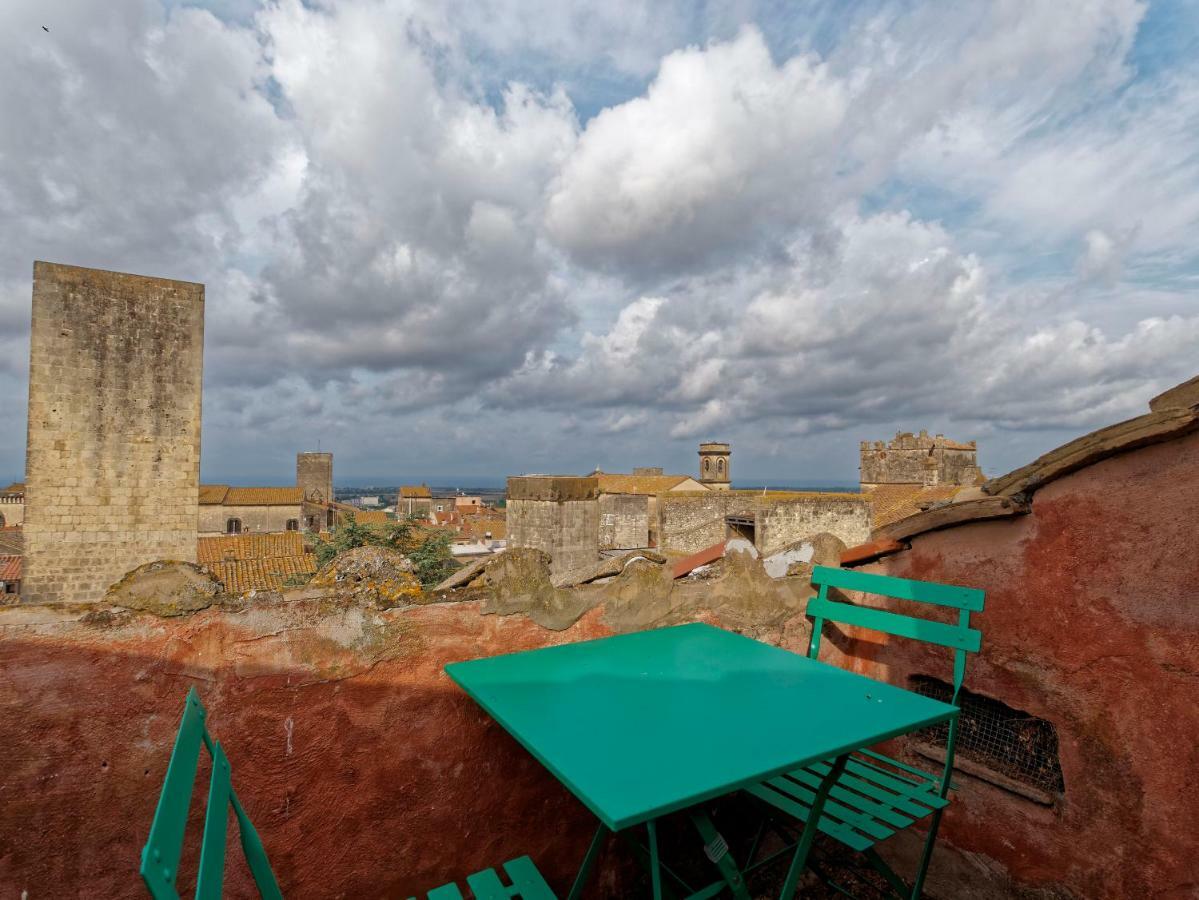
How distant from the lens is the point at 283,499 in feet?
121

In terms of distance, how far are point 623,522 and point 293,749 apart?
A: 53.9 ft

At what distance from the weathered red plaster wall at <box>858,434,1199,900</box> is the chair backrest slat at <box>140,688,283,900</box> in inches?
108

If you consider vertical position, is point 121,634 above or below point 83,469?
below

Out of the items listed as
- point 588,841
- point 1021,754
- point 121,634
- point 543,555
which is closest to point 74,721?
point 121,634

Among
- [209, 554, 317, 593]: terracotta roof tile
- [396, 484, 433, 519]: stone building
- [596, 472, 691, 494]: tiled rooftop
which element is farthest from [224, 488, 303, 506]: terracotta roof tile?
[209, 554, 317, 593]: terracotta roof tile

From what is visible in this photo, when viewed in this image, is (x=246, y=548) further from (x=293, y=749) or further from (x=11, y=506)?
(x=11, y=506)

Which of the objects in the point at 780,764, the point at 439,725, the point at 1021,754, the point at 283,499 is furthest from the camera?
the point at 283,499

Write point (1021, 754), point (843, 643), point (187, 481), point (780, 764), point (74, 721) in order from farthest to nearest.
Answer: point (187, 481)
point (843, 643)
point (1021, 754)
point (74, 721)
point (780, 764)

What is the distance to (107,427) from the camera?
1137cm

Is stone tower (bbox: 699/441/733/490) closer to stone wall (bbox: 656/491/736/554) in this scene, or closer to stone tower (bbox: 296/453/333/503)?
stone wall (bbox: 656/491/736/554)

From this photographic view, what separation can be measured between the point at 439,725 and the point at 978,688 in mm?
2270

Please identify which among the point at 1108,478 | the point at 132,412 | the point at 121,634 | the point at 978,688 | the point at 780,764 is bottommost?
the point at 978,688

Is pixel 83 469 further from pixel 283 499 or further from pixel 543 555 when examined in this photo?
pixel 283 499

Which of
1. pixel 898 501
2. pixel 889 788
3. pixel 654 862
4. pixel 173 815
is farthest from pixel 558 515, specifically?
pixel 898 501
